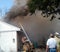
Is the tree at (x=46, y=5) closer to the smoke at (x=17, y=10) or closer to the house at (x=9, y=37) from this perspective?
the house at (x=9, y=37)

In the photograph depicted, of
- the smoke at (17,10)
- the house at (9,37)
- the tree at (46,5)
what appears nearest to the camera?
the tree at (46,5)

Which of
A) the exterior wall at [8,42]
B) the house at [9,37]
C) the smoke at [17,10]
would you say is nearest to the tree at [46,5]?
the house at [9,37]

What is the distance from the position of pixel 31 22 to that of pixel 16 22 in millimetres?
2267

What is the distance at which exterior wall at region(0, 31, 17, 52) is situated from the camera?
34156 millimetres

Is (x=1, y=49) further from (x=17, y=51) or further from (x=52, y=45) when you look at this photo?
(x=52, y=45)

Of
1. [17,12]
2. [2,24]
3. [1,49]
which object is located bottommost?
[1,49]

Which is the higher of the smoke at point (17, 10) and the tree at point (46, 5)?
the smoke at point (17, 10)

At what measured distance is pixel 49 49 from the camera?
1563cm

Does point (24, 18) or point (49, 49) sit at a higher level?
point (24, 18)

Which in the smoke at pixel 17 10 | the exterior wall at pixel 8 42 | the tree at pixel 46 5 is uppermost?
the smoke at pixel 17 10

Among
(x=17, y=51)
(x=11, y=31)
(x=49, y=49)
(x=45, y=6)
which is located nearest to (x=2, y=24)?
(x=11, y=31)

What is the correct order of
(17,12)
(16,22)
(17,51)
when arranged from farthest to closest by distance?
(17,12), (16,22), (17,51)

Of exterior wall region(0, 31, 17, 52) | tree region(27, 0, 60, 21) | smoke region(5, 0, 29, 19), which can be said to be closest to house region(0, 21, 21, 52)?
exterior wall region(0, 31, 17, 52)

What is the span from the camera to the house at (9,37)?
34062 mm
